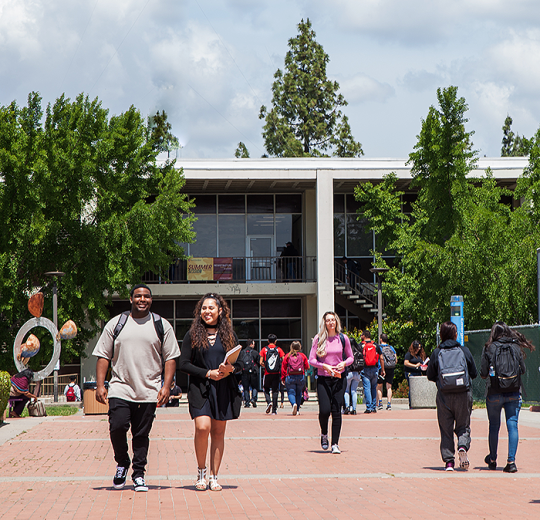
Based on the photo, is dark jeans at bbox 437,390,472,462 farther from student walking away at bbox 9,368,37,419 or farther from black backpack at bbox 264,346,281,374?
student walking away at bbox 9,368,37,419

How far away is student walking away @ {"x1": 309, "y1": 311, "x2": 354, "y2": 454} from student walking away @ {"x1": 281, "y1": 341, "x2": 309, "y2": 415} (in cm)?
545

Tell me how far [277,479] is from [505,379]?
2.59 m

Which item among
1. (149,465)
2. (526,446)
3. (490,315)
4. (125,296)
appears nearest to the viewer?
(149,465)

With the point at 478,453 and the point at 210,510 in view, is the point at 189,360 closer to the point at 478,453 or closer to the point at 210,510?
the point at 210,510

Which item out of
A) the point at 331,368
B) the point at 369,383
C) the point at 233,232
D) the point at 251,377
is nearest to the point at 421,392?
the point at 369,383

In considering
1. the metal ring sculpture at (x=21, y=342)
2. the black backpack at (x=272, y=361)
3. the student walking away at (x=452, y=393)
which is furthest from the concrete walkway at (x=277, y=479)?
the metal ring sculpture at (x=21, y=342)

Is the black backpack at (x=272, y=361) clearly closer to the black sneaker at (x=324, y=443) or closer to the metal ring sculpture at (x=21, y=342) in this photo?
the metal ring sculpture at (x=21, y=342)

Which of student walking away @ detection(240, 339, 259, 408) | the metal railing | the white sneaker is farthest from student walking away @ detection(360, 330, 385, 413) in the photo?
the metal railing

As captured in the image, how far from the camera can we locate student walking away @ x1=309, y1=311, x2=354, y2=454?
9.68m

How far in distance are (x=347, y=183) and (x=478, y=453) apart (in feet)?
71.9

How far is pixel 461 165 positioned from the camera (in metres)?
24.4

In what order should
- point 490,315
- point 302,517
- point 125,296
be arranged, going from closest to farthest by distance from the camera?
point 302,517, point 490,315, point 125,296

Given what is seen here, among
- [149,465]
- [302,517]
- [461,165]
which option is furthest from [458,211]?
[302,517]

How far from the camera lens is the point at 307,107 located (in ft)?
175
